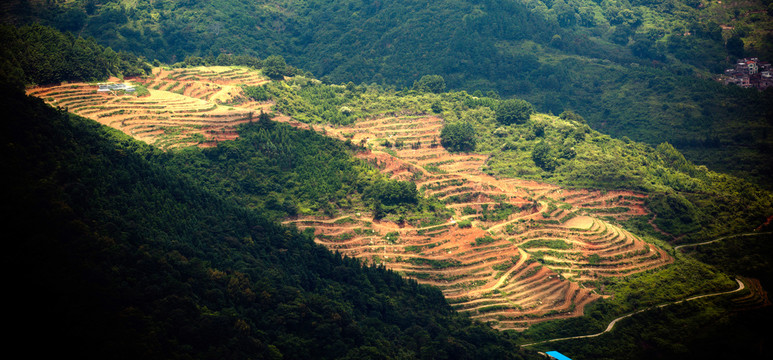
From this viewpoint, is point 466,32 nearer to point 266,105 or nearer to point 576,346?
point 266,105

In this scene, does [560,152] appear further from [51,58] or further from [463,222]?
[51,58]

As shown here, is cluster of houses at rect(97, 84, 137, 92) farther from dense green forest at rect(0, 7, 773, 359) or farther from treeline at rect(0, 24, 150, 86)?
dense green forest at rect(0, 7, 773, 359)

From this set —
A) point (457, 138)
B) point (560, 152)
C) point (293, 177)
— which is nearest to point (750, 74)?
point (560, 152)

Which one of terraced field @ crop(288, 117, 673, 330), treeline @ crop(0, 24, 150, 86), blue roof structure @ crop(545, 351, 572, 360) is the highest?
treeline @ crop(0, 24, 150, 86)

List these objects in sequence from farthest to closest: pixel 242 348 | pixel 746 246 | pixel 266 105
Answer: pixel 266 105 < pixel 746 246 < pixel 242 348

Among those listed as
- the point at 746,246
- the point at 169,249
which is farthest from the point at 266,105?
the point at 746,246

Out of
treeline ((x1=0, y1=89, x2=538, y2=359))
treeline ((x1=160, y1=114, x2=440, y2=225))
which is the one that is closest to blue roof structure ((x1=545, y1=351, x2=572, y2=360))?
treeline ((x1=0, y1=89, x2=538, y2=359))
